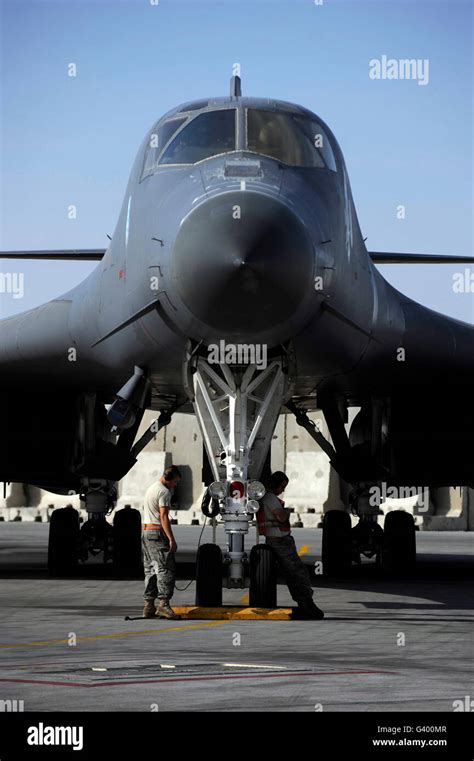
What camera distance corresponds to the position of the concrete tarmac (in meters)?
7.09

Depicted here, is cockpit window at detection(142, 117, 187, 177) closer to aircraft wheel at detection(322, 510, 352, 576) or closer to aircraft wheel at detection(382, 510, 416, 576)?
aircraft wheel at detection(322, 510, 352, 576)

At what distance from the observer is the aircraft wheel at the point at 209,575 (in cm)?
1239

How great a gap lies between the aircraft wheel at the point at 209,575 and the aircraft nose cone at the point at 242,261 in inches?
82.5

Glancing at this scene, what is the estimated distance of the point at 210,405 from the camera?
13.2m

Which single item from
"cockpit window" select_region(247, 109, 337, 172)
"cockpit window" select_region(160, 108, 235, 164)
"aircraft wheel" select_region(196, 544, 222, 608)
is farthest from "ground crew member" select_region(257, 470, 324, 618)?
"cockpit window" select_region(160, 108, 235, 164)

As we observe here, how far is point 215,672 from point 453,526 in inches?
1460

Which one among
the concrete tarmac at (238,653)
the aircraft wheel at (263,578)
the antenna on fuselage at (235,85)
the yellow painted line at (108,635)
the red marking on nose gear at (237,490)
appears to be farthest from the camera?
the antenna on fuselage at (235,85)

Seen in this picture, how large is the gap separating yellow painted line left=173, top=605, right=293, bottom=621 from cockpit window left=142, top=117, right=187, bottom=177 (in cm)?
464

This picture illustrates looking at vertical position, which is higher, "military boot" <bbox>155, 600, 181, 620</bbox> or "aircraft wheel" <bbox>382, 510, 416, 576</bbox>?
"aircraft wheel" <bbox>382, 510, 416, 576</bbox>

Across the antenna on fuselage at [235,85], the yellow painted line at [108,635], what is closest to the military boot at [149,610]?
the yellow painted line at [108,635]

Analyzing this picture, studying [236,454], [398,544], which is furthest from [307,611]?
[398,544]

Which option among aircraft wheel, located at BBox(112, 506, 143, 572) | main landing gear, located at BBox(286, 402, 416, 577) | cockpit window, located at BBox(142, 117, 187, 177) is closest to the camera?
cockpit window, located at BBox(142, 117, 187, 177)

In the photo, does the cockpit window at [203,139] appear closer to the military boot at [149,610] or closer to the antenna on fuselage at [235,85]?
the antenna on fuselage at [235,85]

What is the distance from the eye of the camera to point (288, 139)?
1362cm
